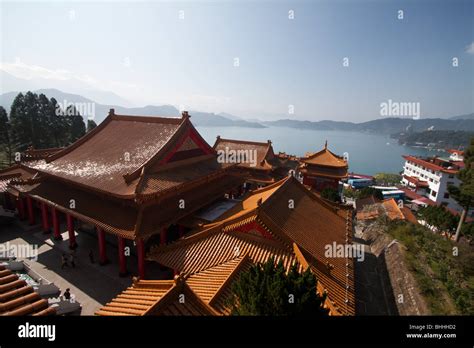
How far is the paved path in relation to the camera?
14.1 meters

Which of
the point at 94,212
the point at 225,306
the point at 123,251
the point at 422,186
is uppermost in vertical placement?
the point at 94,212

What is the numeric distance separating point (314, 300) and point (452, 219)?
2884 centimetres

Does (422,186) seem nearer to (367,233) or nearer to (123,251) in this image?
(367,233)

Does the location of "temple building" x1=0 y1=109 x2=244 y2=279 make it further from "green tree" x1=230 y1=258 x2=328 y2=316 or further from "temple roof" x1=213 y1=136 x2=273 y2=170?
"temple roof" x1=213 y1=136 x2=273 y2=170

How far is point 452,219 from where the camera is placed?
27000mm

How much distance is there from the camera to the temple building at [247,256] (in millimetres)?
8016

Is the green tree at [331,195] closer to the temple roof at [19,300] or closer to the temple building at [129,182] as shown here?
the temple building at [129,182]

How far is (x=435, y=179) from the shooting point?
5725cm

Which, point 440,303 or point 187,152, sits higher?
point 187,152

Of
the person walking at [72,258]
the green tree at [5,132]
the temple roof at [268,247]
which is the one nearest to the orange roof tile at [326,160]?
the temple roof at [268,247]

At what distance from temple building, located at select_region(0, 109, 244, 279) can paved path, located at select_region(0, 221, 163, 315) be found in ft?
2.10

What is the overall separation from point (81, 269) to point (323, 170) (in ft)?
98.8

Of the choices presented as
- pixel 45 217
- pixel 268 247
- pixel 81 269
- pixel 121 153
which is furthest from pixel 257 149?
pixel 268 247

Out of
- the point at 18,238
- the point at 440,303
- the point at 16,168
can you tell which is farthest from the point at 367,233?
the point at 16,168
